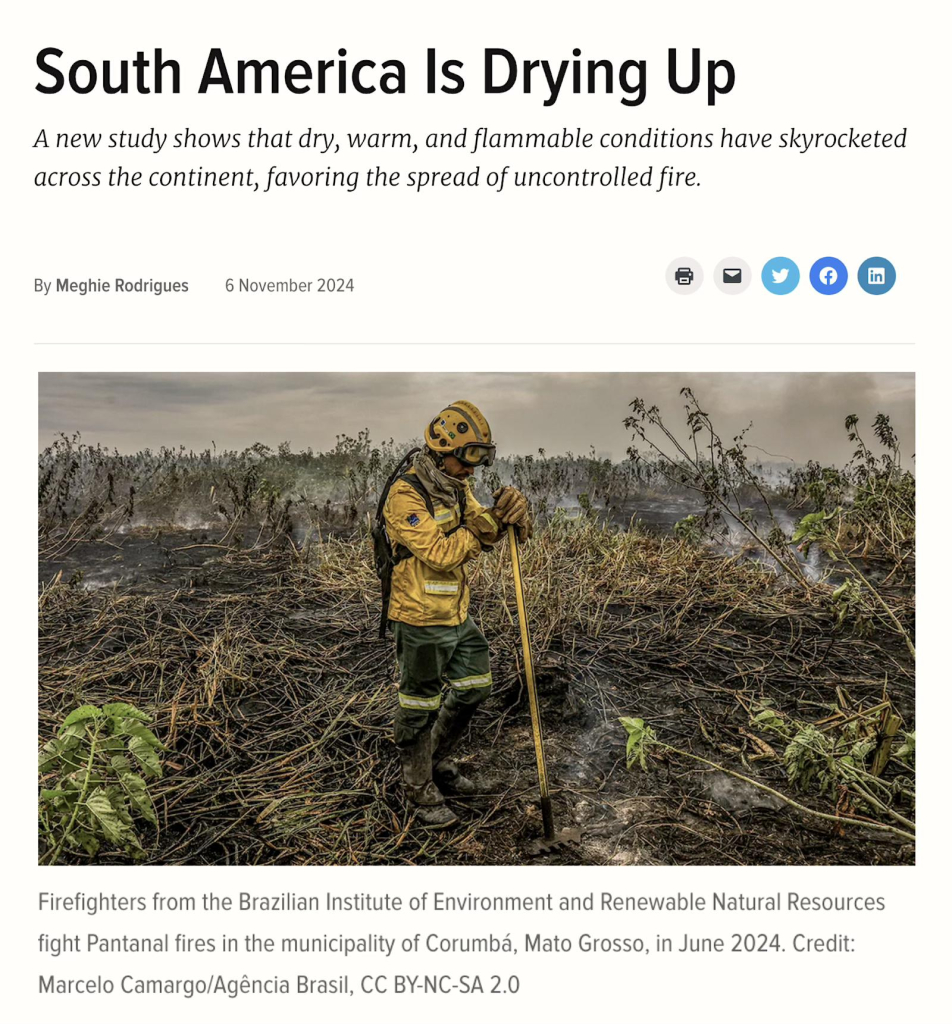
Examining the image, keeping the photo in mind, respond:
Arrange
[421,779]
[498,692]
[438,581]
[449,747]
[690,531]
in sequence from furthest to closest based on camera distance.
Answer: [690,531]
[498,692]
[449,747]
[421,779]
[438,581]

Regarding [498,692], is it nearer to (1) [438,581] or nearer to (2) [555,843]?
(2) [555,843]

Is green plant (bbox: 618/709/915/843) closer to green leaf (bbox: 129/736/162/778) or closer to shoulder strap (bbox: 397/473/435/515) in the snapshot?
shoulder strap (bbox: 397/473/435/515)

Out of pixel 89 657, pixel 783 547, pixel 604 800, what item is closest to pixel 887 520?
pixel 783 547

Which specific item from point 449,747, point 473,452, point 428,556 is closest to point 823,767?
point 449,747

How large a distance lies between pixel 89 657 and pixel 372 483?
103 inches

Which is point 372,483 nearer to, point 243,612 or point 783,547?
point 243,612

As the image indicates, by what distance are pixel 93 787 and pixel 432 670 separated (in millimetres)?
1513

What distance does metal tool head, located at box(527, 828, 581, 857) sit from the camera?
11.6 ft
